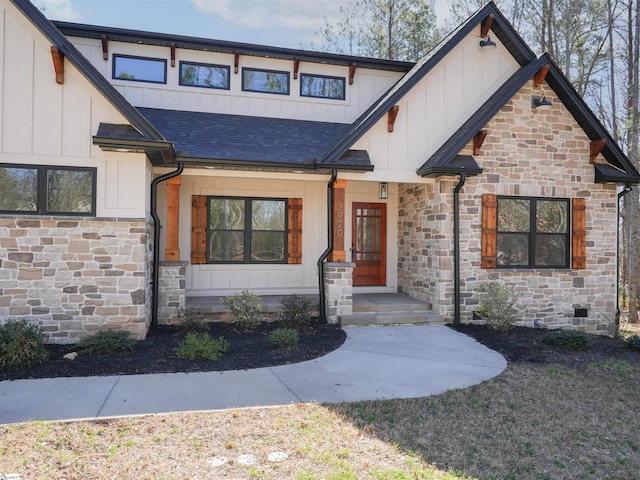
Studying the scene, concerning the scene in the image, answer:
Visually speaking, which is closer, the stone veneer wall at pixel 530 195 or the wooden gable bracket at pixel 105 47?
the stone veneer wall at pixel 530 195

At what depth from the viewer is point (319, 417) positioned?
459cm

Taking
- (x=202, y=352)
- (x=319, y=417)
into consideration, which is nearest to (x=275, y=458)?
(x=319, y=417)

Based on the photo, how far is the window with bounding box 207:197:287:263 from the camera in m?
10.5

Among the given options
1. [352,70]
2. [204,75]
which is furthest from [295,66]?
[204,75]

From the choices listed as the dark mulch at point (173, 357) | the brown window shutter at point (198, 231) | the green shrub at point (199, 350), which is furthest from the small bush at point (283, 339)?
the brown window shutter at point (198, 231)

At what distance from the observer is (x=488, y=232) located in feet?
30.8

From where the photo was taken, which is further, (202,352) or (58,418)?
(202,352)

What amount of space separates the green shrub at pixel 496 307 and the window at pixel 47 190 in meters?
7.17

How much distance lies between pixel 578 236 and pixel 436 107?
158 inches

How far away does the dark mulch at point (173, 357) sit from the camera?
6043 millimetres

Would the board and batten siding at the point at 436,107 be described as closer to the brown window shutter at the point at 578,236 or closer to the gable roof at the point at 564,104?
the gable roof at the point at 564,104

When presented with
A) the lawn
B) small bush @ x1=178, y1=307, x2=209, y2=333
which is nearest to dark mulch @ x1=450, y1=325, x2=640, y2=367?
the lawn

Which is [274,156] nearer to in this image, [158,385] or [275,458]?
[158,385]

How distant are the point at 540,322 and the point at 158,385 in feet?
25.1
